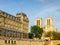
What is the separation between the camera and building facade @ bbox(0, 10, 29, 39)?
6768 cm

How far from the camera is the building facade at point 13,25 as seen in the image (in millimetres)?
67675

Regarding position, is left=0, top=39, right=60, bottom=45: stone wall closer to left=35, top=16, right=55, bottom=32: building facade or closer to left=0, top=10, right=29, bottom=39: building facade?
left=0, top=10, right=29, bottom=39: building facade

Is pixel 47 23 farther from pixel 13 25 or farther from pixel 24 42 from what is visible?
pixel 24 42

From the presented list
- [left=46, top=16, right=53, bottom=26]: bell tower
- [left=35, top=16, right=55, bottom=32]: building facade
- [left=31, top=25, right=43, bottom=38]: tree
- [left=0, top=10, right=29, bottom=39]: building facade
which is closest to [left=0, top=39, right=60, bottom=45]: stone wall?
[left=0, top=10, right=29, bottom=39]: building facade

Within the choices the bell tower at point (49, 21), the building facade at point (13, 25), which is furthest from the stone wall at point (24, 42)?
the bell tower at point (49, 21)

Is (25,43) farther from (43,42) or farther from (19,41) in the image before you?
(43,42)

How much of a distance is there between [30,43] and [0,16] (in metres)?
14.5

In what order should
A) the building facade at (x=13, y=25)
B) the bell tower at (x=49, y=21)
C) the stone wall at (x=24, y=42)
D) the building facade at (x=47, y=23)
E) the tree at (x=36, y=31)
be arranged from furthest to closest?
the bell tower at (x=49, y=21), the building facade at (x=47, y=23), the tree at (x=36, y=31), the building facade at (x=13, y=25), the stone wall at (x=24, y=42)

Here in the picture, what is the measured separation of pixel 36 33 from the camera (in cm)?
9719

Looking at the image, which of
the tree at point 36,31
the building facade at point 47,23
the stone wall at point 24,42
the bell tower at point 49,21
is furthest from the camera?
the bell tower at point 49,21

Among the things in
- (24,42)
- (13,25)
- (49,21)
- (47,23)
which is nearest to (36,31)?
(13,25)

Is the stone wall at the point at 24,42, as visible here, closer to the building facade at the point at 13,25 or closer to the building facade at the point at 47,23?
the building facade at the point at 13,25

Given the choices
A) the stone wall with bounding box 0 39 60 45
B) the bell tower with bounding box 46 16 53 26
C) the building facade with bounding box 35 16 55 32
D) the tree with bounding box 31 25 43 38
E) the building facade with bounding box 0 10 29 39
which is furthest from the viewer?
the bell tower with bounding box 46 16 53 26

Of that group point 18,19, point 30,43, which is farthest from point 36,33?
point 30,43
